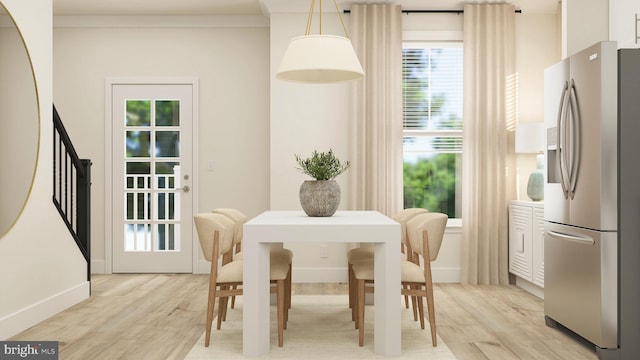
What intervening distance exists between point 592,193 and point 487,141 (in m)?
2.38

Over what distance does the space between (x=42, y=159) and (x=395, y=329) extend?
284 cm

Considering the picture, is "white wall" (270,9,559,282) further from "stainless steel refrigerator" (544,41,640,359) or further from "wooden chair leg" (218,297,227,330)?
"stainless steel refrigerator" (544,41,640,359)

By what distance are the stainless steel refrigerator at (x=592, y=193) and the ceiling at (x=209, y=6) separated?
2.21m

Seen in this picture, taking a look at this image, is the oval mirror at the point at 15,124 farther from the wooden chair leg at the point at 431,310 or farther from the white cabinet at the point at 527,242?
the white cabinet at the point at 527,242

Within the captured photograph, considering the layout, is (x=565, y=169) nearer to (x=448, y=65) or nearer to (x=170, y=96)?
(x=448, y=65)

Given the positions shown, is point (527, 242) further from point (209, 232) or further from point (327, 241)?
point (209, 232)

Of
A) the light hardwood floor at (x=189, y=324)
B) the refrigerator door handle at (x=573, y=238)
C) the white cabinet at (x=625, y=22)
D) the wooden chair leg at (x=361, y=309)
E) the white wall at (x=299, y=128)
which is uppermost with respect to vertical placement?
the white cabinet at (x=625, y=22)

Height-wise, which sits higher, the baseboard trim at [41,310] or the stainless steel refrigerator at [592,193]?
the stainless steel refrigerator at [592,193]

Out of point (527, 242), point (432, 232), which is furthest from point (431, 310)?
point (527, 242)

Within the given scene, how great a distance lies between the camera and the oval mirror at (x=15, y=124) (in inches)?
142

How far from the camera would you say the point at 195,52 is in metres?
6.23

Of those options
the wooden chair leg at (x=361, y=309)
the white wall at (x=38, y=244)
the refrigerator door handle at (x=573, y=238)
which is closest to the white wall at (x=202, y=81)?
the white wall at (x=38, y=244)

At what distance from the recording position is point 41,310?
4.04 metres

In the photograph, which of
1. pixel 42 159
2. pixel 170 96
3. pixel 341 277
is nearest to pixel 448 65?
pixel 341 277
